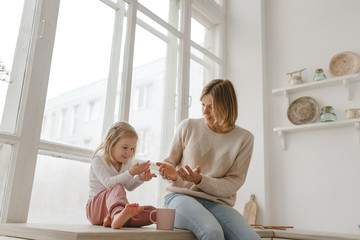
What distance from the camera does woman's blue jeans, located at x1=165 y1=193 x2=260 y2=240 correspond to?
140 cm

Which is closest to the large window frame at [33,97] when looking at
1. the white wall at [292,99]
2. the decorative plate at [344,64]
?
the white wall at [292,99]

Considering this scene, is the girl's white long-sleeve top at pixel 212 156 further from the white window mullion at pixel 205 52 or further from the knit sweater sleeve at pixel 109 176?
the white window mullion at pixel 205 52

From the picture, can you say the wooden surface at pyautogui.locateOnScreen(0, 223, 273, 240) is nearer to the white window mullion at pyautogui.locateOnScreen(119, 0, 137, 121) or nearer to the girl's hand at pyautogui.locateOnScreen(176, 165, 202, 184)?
the girl's hand at pyautogui.locateOnScreen(176, 165, 202, 184)

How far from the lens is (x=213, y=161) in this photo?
180 centimetres

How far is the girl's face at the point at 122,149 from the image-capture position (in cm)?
170

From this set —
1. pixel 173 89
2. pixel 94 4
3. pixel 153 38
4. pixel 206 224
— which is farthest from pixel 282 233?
pixel 94 4

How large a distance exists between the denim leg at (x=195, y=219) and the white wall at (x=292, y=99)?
1514 mm

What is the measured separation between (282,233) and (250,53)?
68.5 inches

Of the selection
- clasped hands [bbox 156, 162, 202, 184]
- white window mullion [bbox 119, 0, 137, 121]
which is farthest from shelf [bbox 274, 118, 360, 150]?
clasped hands [bbox 156, 162, 202, 184]

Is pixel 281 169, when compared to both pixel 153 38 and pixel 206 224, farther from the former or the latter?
pixel 206 224

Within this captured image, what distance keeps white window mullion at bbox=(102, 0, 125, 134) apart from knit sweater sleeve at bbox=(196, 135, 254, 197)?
0.86 meters

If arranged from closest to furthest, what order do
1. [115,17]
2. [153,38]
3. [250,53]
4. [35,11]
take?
1. [35,11]
2. [115,17]
3. [153,38]
4. [250,53]

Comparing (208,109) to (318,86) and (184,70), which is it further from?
(318,86)

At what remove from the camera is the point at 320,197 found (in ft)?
8.93
